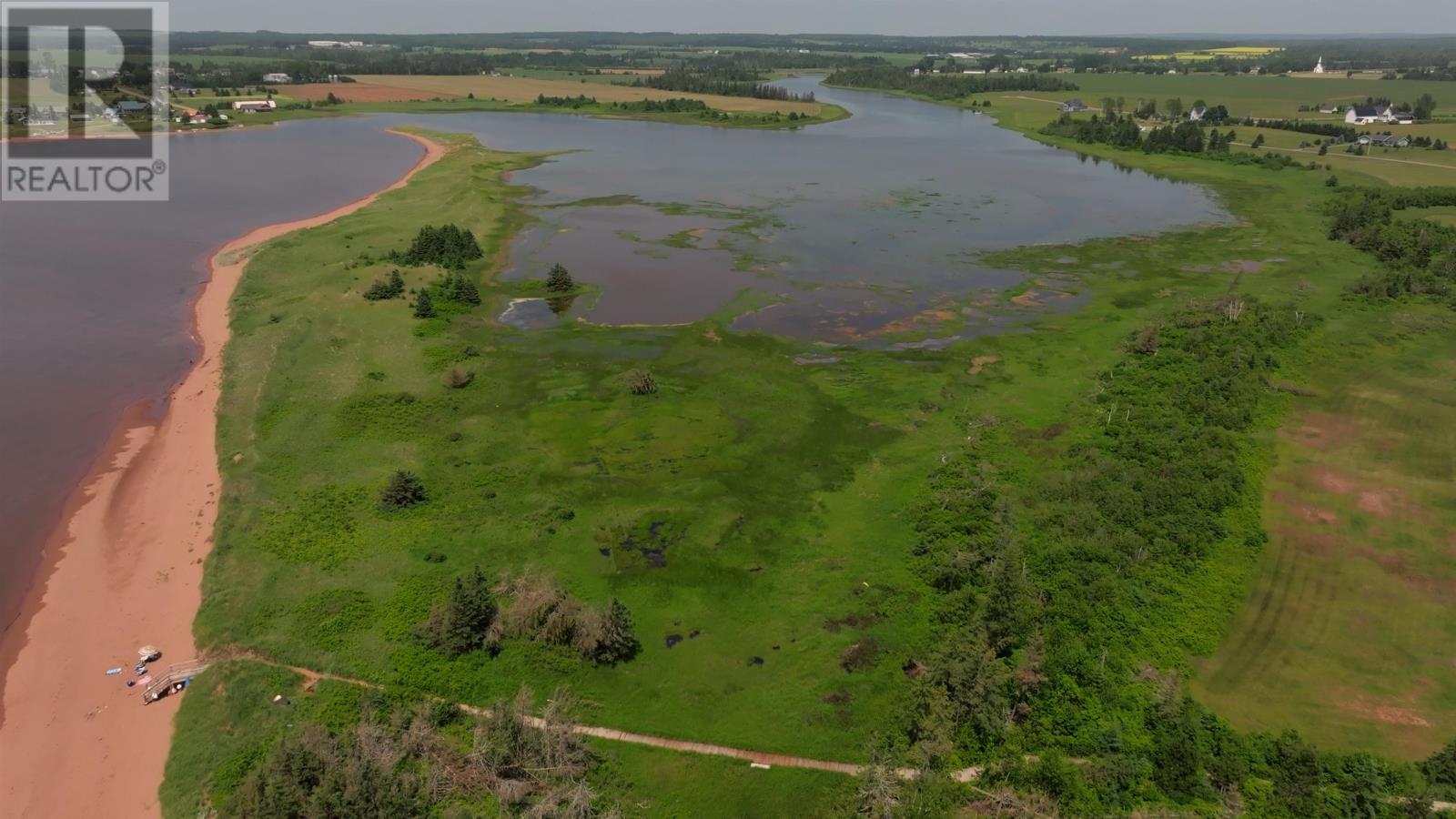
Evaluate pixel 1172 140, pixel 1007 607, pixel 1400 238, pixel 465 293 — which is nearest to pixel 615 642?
pixel 1007 607

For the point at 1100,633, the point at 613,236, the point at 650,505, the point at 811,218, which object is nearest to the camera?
the point at 1100,633

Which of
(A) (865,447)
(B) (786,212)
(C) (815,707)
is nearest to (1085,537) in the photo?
(A) (865,447)

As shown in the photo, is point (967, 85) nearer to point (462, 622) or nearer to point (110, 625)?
point (462, 622)

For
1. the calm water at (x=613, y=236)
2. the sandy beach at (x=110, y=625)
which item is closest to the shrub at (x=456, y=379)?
the calm water at (x=613, y=236)

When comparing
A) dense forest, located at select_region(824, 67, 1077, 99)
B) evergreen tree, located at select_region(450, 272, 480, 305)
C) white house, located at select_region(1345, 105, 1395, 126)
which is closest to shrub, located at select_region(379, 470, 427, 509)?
evergreen tree, located at select_region(450, 272, 480, 305)

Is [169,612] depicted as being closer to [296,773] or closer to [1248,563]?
[296,773]

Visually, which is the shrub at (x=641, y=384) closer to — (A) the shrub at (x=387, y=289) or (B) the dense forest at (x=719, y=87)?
(A) the shrub at (x=387, y=289)

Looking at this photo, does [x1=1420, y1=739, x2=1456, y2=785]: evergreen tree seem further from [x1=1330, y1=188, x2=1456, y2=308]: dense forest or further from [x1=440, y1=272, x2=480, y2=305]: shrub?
[x1=440, y1=272, x2=480, y2=305]: shrub
